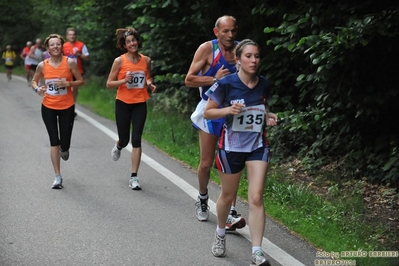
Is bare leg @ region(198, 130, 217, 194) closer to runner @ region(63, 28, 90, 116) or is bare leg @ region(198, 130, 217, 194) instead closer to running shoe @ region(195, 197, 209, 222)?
running shoe @ region(195, 197, 209, 222)

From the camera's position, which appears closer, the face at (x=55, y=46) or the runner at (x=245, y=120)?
the runner at (x=245, y=120)

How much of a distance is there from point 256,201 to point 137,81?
3807 millimetres

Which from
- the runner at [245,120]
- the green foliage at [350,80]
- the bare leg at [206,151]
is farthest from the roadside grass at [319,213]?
the runner at [245,120]

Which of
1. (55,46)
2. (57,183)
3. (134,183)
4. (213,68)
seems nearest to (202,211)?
(213,68)

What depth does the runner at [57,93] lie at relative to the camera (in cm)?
903

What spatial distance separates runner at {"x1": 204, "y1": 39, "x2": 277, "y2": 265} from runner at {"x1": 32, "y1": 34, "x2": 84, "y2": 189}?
11.7 feet

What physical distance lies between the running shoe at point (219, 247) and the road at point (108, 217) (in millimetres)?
56

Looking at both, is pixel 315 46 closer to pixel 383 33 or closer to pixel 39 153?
pixel 383 33

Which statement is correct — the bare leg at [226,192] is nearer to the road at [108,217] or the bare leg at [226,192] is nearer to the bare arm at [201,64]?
the road at [108,217]

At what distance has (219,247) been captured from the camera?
611cm

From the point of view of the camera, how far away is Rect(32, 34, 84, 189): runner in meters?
9.03

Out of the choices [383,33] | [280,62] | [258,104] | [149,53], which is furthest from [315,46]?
[149,53]

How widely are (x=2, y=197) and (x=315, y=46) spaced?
12.5 feet

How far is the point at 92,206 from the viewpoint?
7.89 meters
